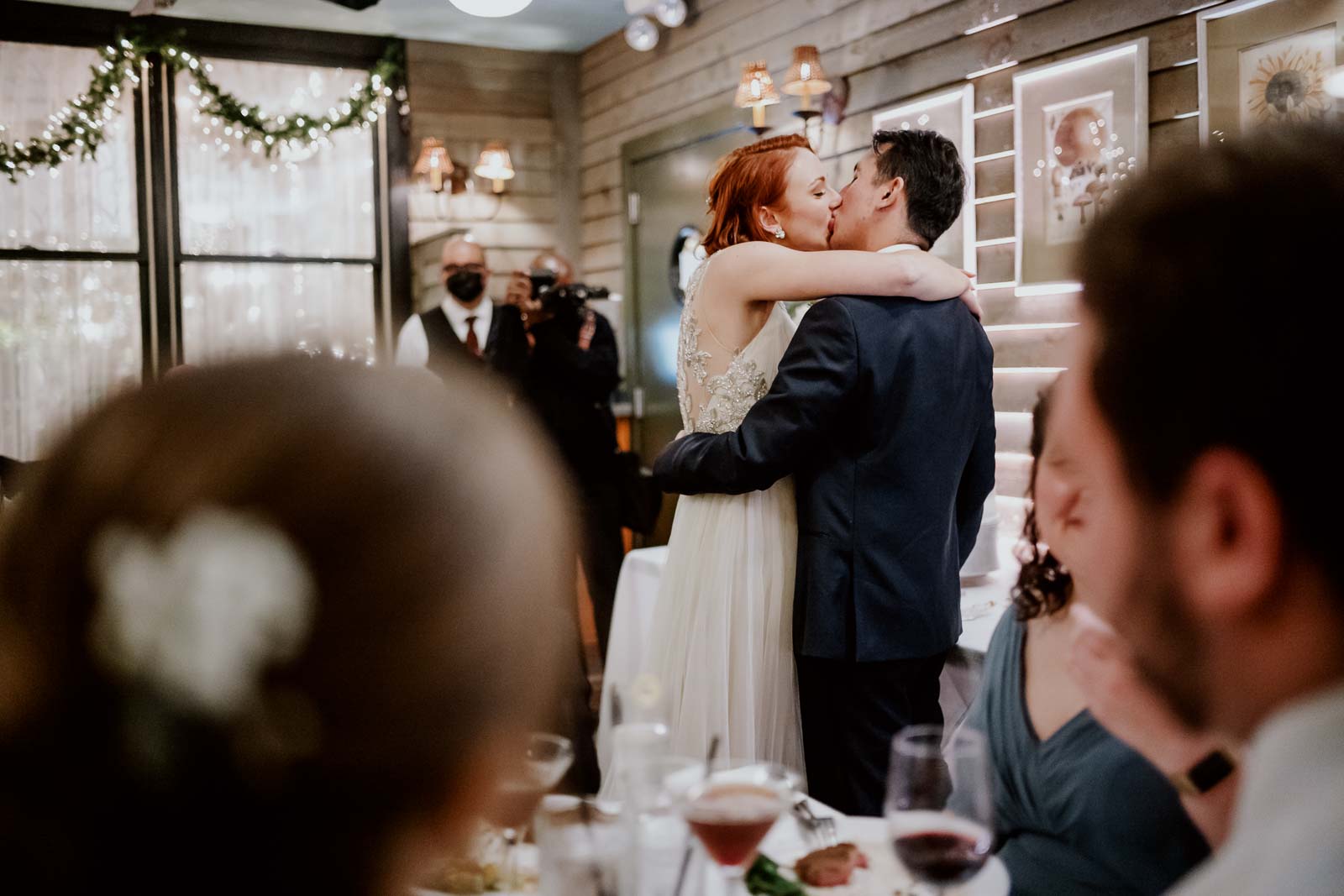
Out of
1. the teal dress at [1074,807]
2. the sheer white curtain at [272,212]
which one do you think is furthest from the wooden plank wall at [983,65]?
the sheer white curtain at [272,212]

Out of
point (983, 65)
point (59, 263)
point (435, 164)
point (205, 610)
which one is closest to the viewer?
point (205, 610)

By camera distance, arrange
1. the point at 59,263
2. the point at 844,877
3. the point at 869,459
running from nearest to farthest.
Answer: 1. the point at 844,877
2. the point at 869,459
3. the point at 59,263

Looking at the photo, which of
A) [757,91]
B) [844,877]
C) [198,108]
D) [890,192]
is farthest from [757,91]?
[844,877]

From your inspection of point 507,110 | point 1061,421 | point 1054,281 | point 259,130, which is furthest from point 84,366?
point 1061,421

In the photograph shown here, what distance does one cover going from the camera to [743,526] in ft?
7.27

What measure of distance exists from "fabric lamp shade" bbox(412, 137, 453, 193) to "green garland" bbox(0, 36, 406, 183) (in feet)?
1.13

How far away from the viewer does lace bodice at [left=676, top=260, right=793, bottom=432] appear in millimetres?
2234

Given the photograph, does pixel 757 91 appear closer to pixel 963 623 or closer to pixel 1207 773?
pixel 963 623

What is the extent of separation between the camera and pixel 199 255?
18.6 feet

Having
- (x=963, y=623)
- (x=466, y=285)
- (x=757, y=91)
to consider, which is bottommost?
(x=963, y=623)

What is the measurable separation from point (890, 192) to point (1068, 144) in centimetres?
105

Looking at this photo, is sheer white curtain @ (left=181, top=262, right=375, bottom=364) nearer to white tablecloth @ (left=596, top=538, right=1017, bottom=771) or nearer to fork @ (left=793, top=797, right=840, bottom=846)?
white tablecloth @ (left=596, top=538, right=1017, bottom=771)

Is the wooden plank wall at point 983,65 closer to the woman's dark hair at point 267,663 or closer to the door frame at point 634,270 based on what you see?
the door frame at point 634,270

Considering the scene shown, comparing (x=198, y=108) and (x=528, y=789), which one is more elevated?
(x=198, y=108)
